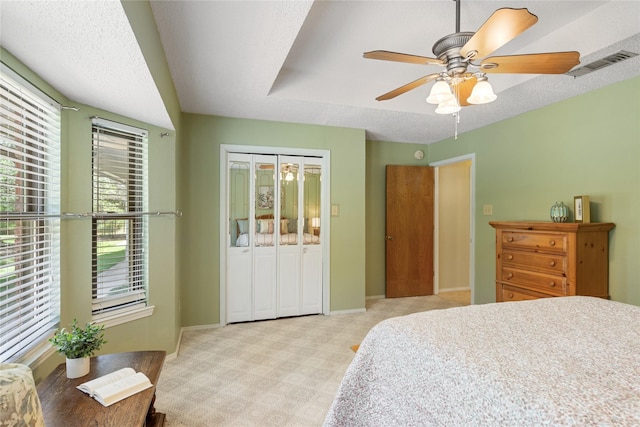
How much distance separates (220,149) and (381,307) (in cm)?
285

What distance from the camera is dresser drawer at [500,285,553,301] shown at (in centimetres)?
280

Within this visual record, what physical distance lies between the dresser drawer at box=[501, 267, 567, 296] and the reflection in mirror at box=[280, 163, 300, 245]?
225 centimetres

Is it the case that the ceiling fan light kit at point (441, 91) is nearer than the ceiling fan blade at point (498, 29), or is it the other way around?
the ceiling fan blade at point (498, 29)

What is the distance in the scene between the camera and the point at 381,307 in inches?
172

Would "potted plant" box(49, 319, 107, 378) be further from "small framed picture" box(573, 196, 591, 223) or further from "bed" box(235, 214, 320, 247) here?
"small framed picture" box(573, 196, 591, 223)

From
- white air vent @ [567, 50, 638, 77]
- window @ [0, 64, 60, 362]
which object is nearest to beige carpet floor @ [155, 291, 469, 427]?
window @ [0, 64, 60, 362]

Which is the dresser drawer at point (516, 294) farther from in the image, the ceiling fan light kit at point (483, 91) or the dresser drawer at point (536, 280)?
the ceiling fan light kit at point (483, 91)

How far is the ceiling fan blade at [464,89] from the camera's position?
6.70 ft

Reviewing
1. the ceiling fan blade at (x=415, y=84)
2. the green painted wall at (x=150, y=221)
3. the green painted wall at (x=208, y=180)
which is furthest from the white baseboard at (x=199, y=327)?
the ceiling fan blade at (x=415, y=84)

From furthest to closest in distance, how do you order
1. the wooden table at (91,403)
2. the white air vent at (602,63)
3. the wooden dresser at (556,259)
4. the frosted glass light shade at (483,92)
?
the wooden dresser at (556,259) → the white air vent at (602,63) → the frosted glass light shade at (483,92) → the wooden table at (91,403)

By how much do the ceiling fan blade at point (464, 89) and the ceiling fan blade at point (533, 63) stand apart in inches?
9.2

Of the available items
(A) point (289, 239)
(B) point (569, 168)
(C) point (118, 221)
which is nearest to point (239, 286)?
(A) point (289, 239)

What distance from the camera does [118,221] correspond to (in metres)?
2.47

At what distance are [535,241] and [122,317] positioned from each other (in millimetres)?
3346
